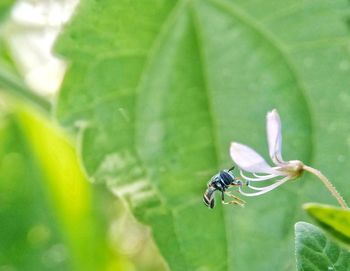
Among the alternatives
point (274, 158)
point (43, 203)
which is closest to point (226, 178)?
point (274, 158)

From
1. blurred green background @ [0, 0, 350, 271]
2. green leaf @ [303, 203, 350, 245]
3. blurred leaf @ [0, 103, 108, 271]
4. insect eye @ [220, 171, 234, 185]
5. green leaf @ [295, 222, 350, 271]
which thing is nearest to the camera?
green leaf @ [303, 203, 350, 245]

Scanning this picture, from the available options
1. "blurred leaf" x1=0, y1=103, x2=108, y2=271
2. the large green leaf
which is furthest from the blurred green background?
"blurred leaf" x1=0, y1=103, x2=108, y2=271

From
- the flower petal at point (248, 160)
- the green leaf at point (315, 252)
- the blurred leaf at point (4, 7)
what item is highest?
the blurred leaf at point (4, 7)

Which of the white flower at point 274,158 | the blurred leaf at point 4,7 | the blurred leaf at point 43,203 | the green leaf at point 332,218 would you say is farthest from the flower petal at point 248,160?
the blurred leaf at point 43,203

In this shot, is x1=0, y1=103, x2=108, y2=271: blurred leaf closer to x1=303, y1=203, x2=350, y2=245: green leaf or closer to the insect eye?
the insect eye

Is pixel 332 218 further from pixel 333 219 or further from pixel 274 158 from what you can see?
pixel 274 158

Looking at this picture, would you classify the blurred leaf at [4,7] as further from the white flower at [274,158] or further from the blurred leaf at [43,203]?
the white flower at [274,158]

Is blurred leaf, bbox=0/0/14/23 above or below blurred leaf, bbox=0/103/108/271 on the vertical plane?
above
